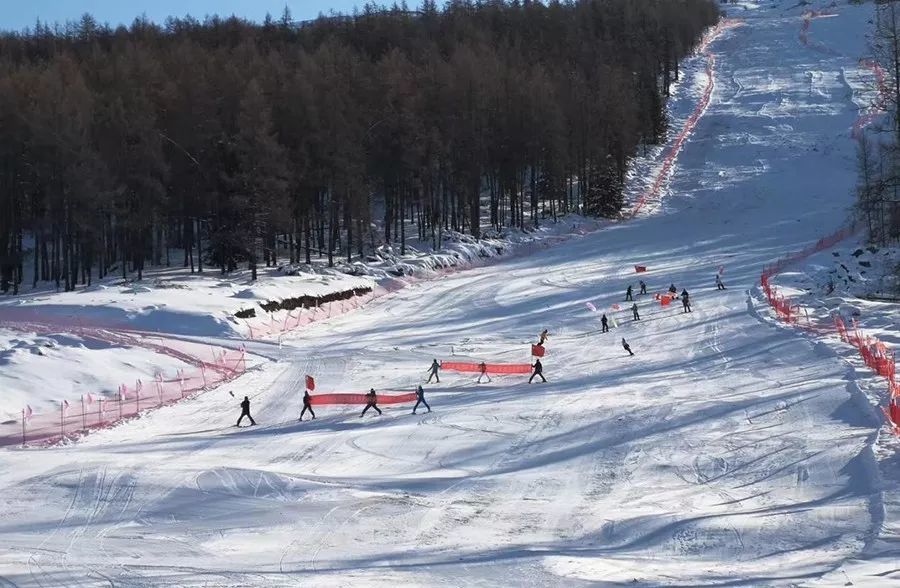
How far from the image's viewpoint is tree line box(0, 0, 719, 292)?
51812 mm

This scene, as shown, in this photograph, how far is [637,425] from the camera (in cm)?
2306

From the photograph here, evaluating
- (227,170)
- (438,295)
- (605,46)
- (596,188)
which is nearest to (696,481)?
(438,295)

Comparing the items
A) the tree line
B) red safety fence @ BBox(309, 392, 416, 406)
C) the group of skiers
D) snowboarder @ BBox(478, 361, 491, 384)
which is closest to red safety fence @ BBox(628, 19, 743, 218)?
the tree line

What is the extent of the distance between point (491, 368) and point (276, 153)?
2448 cm

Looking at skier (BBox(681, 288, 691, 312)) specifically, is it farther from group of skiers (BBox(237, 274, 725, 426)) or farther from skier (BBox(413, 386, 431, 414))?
skier (BBox(413, 386, 431, 414))

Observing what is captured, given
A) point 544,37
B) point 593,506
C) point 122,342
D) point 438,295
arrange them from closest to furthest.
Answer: point 593,506, point 122,342, point 438,295, point 544,37

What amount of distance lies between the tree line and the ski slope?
15.5 meters

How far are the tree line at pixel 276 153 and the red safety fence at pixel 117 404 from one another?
59.4 feet

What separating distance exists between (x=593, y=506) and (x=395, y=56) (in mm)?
63650

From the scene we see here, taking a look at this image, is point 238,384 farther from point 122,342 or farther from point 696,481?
point 696,481

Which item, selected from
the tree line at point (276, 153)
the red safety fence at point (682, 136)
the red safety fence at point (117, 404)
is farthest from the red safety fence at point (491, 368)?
the red safety fence at point (682, 136)

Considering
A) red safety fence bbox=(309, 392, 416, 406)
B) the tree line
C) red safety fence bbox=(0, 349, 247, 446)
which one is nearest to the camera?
red safety fence bbox=(0, 349, 247, 446)

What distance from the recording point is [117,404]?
2809 centimetres

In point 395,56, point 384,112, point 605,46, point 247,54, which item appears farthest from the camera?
point 605,46
